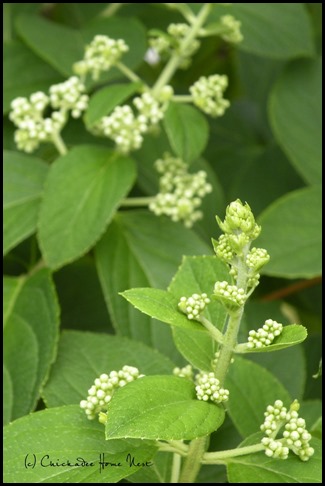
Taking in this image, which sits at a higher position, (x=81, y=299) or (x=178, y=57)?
(x=178, y=57)

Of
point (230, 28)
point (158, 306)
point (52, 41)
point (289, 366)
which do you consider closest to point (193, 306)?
point (158, 306)

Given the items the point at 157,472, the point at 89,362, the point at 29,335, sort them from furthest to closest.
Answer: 1. the point at 29,335
2. the point at 89,362
3. the point at 157,472

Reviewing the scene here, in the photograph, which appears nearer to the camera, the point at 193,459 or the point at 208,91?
the point at 193,459

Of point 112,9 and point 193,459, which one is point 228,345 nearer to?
point 193,459

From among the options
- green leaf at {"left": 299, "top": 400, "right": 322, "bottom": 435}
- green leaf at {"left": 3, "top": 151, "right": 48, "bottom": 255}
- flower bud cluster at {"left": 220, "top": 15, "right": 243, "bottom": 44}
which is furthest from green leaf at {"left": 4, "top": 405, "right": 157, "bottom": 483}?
flower bud cluster at {"left": 220, "top": 15, "right": 243, "bottom": 44}

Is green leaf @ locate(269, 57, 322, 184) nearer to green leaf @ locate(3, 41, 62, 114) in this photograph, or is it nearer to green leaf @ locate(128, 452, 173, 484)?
green leaf @ locate(3, 41, 62, 114)

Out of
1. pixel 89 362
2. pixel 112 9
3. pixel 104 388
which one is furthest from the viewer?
pixel 112 9

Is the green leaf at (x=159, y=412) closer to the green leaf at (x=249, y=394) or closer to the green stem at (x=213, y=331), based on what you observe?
the green stem at (x=213, y=331)

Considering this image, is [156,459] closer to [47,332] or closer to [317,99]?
[47,332]

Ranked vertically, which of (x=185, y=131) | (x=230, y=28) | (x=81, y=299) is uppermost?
(x=230, y=28)
